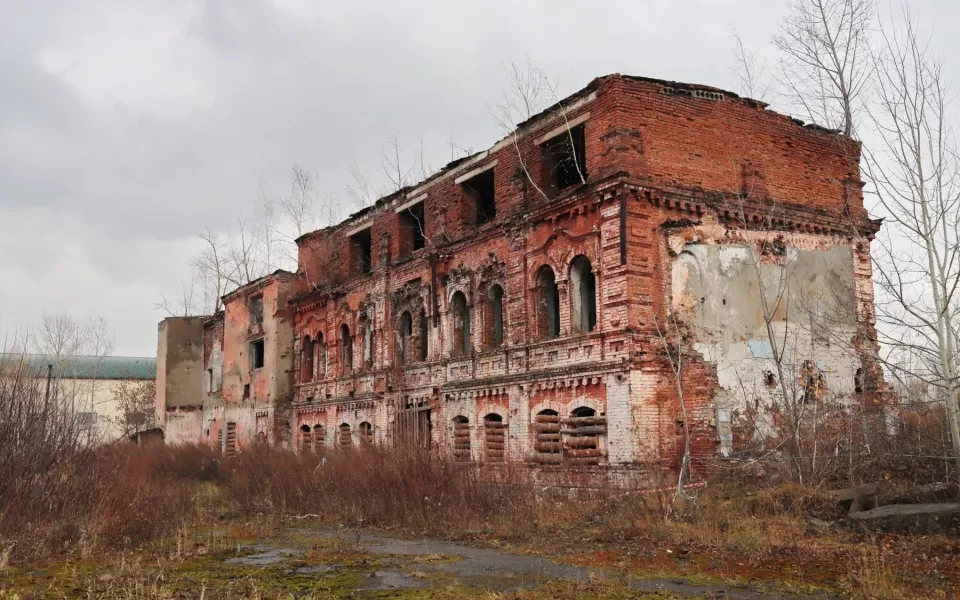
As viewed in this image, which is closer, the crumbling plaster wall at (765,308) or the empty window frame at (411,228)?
the crumbling plaster wall at (765,308)

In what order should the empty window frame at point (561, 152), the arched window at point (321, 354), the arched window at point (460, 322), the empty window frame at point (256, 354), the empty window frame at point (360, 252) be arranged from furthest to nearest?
the empty window frame at point (256, 354)
the arched window at point (321, 354)
the empty window frame at point (360, 252)
the arched window at point (460, 322)
the empty window frame at point (561, 152)

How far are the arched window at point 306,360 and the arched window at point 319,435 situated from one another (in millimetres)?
1924

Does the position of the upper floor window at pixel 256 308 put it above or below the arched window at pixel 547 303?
above

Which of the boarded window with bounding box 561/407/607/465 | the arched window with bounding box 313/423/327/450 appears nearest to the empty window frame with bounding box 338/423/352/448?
the arched window with bounding box 313/423/327/450

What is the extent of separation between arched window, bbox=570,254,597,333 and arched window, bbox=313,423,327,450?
40.9 feet

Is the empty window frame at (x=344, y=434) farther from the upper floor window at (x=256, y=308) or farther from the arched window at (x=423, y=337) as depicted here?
the upper floor window at (x=256, y=308)

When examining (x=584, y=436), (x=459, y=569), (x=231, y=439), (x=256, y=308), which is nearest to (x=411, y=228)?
(x=256, y=308)

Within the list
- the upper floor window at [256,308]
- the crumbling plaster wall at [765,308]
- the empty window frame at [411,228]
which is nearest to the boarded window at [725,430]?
the crumbling plaster wall at [765,308]

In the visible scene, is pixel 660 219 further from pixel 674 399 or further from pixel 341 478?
pixel 341 478

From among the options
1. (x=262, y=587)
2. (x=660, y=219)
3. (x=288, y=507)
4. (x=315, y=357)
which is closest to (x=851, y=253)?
(x=660, y=219)

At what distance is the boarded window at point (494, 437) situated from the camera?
19.1 metres

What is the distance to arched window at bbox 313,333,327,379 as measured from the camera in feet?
93.0

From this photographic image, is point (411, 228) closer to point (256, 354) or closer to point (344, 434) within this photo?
point (344, 434)

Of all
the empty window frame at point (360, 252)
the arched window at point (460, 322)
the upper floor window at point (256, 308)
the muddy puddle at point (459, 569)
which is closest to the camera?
the muddy puddle at point (459, 569)
